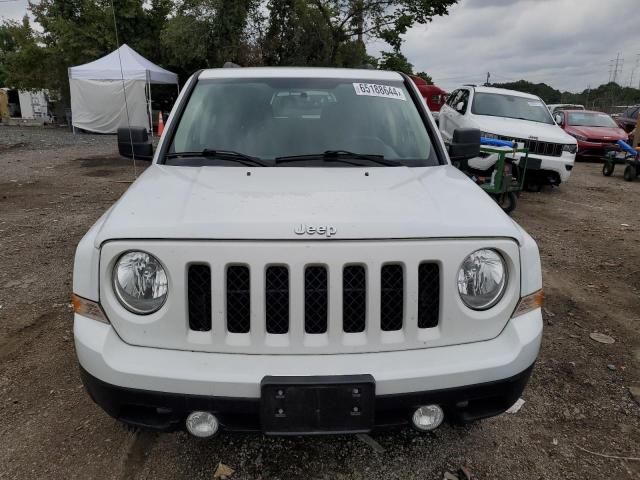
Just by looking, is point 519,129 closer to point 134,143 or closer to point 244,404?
point 134,143

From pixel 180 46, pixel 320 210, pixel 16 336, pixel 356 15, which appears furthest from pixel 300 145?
pixel 180 46

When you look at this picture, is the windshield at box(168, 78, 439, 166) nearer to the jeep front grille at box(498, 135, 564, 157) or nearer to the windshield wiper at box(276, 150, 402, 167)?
the windshield wiper at box(276, 150, 402, 167)

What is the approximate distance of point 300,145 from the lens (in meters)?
2.91

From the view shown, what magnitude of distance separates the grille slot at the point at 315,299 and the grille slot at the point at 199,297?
37cm

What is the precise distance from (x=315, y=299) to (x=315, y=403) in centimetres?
38

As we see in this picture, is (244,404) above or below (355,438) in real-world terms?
above

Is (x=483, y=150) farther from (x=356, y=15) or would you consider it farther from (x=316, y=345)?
(x=356, y=15)

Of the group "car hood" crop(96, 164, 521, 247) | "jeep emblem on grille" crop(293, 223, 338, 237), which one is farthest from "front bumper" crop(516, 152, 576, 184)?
"jeep emblem on grille" crop(293, 223, 338, 237)

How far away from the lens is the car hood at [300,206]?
1836 mm

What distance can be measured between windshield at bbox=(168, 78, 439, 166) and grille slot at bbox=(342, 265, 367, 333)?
104cm

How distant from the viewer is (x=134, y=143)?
3348 millimetres

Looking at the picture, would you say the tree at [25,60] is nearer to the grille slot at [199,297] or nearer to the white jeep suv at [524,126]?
the white jeep suv at [524,126]

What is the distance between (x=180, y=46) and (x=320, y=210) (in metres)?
22.3

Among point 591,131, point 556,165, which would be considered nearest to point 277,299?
point 556,165
